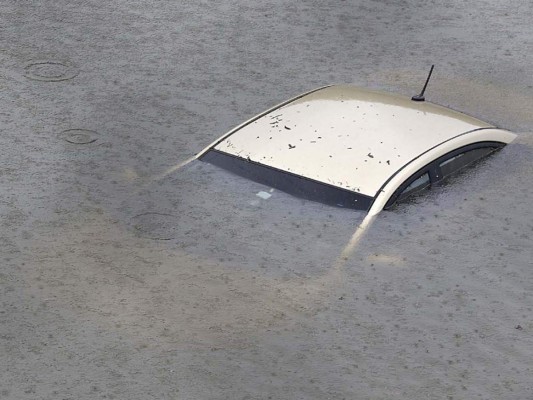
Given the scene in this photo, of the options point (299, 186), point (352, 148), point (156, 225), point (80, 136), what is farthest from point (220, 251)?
point (80, 136)

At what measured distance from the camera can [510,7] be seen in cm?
1791

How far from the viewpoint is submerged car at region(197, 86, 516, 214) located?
10.4m

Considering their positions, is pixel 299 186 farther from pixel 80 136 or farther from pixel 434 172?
pixel 80 136

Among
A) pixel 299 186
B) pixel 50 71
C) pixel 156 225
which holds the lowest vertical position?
pixel 50 71

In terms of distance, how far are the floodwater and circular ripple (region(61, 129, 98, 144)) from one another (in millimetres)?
24

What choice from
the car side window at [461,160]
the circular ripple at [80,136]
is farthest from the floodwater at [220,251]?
the car side window at [461,160]

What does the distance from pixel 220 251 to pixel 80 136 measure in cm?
345

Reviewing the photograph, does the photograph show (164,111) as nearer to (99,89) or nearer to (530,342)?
(99,89)

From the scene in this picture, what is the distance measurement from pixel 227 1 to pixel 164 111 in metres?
4.48

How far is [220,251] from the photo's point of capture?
32.5 feet

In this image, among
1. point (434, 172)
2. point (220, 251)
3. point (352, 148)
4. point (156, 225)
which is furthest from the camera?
point (434, 172)

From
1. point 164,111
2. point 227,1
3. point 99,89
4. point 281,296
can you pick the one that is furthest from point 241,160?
point 227,1

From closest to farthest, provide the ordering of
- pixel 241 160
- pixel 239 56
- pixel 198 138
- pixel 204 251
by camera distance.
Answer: pixel 204 251, pixel 241 160, pixel 198 138, pixel 239 56

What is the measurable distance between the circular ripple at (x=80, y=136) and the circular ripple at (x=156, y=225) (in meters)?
2.26
